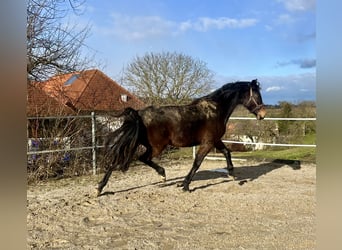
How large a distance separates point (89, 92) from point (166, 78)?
1380 mm

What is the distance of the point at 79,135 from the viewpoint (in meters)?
5.27

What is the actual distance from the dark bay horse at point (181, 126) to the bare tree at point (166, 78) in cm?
198

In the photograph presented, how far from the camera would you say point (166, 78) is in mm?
6348

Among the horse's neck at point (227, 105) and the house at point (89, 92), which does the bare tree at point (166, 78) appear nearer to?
the house at point (89, 92)

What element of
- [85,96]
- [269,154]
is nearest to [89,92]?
[85,96]

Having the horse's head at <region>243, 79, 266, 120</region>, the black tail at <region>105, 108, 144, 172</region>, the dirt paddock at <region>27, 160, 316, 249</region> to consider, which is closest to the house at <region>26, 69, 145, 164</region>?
the dirt paddock at <region>27, 160, 316, 249</region>

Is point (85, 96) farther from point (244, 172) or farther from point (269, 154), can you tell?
point (269, 154)

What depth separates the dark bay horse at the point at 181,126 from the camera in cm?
348

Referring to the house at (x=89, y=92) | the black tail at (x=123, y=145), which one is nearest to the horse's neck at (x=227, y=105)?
the black tail at (x=123, y=145)

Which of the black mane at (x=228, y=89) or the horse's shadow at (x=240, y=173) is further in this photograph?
the horse's shadow at (x=240, y=173)

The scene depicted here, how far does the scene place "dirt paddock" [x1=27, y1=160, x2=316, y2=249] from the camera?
7.50 feet
